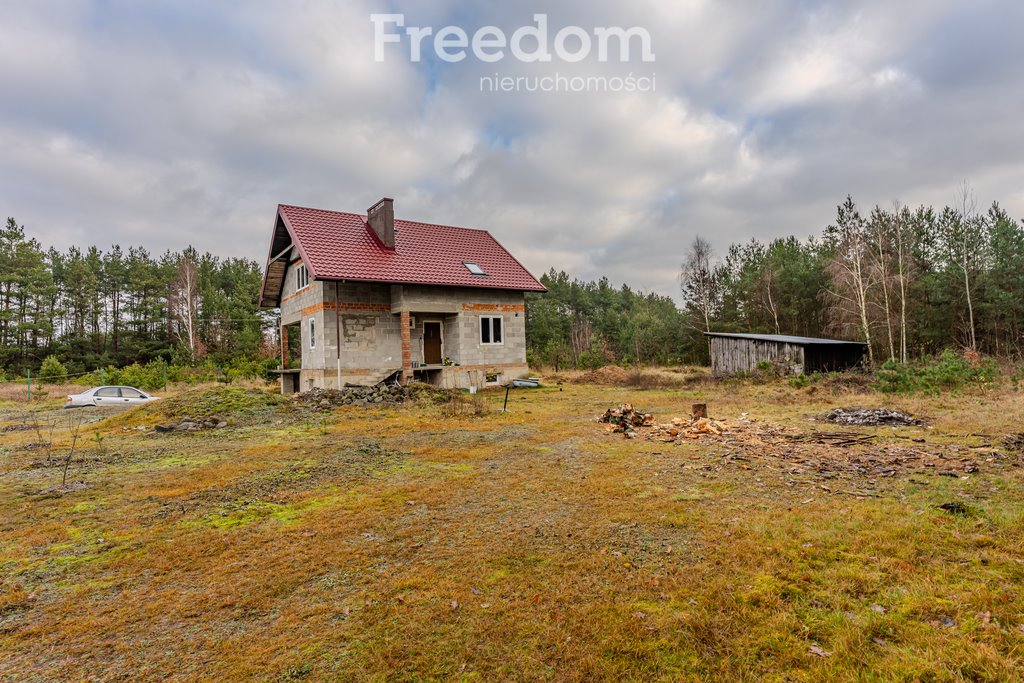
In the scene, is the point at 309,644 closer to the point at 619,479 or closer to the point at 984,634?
the point at 984,634

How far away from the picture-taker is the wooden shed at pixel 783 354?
21141mm

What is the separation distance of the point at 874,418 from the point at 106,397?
85.0 feet

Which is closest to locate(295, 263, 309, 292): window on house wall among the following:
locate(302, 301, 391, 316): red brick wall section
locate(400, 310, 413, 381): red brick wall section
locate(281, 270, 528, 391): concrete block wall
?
locate(281, 270, 528, 391): concrete block wall

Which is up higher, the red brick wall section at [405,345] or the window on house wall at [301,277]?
the window on house wall at [301,277]

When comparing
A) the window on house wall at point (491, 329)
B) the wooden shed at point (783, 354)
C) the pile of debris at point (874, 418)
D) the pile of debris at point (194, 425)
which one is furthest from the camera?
the window on house wall at point (491, 329)

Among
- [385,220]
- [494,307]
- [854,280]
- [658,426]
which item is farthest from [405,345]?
[854,280]

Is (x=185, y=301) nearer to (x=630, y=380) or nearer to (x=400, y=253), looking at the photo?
(x=400, y=253)

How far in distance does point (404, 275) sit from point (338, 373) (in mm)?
4719

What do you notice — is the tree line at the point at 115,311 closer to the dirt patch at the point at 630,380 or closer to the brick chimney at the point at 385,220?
the brick chimney at the point at 385,220

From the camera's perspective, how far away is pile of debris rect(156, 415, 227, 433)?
38.4ft

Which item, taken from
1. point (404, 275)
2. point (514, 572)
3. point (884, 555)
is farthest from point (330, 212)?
point (884, 555)

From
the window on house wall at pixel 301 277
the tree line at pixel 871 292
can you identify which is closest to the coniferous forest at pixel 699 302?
the tree line at pixel 871 292

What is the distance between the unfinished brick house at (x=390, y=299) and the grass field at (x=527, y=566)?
10858 millimetres

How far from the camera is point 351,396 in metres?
16.5
